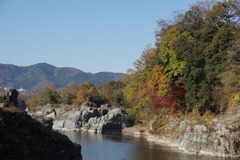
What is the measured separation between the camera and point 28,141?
55.4ft

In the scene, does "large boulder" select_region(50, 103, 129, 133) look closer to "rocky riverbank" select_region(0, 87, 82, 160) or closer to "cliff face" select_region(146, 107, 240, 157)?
"cliff face" select_region(146, 107, 240, 157)

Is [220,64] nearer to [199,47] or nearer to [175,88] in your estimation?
[199,47]

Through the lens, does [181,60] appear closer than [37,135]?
No

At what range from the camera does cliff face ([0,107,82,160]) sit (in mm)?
15226

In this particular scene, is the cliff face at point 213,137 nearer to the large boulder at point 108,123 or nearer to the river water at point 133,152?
the river water at point 133,152

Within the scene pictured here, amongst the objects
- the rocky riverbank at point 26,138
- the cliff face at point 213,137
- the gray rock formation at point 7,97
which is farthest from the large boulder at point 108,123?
the gray rock formation at point 7,97

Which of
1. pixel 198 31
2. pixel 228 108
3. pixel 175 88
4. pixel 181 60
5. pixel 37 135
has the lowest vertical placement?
pixel 37 135

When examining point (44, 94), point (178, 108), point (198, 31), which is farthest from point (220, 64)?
point (44, 94)

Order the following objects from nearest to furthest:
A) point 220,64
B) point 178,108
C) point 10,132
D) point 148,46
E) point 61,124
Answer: point 10,132 < point 220,64 < point 178,108 < point 148,46 < point 61,124

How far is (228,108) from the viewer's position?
111ft

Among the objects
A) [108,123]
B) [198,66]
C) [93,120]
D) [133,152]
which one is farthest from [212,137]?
[93,120]

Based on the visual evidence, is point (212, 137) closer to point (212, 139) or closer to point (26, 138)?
point (212, 139)

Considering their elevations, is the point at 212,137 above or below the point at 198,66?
below

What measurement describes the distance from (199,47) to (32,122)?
21.3 meters
